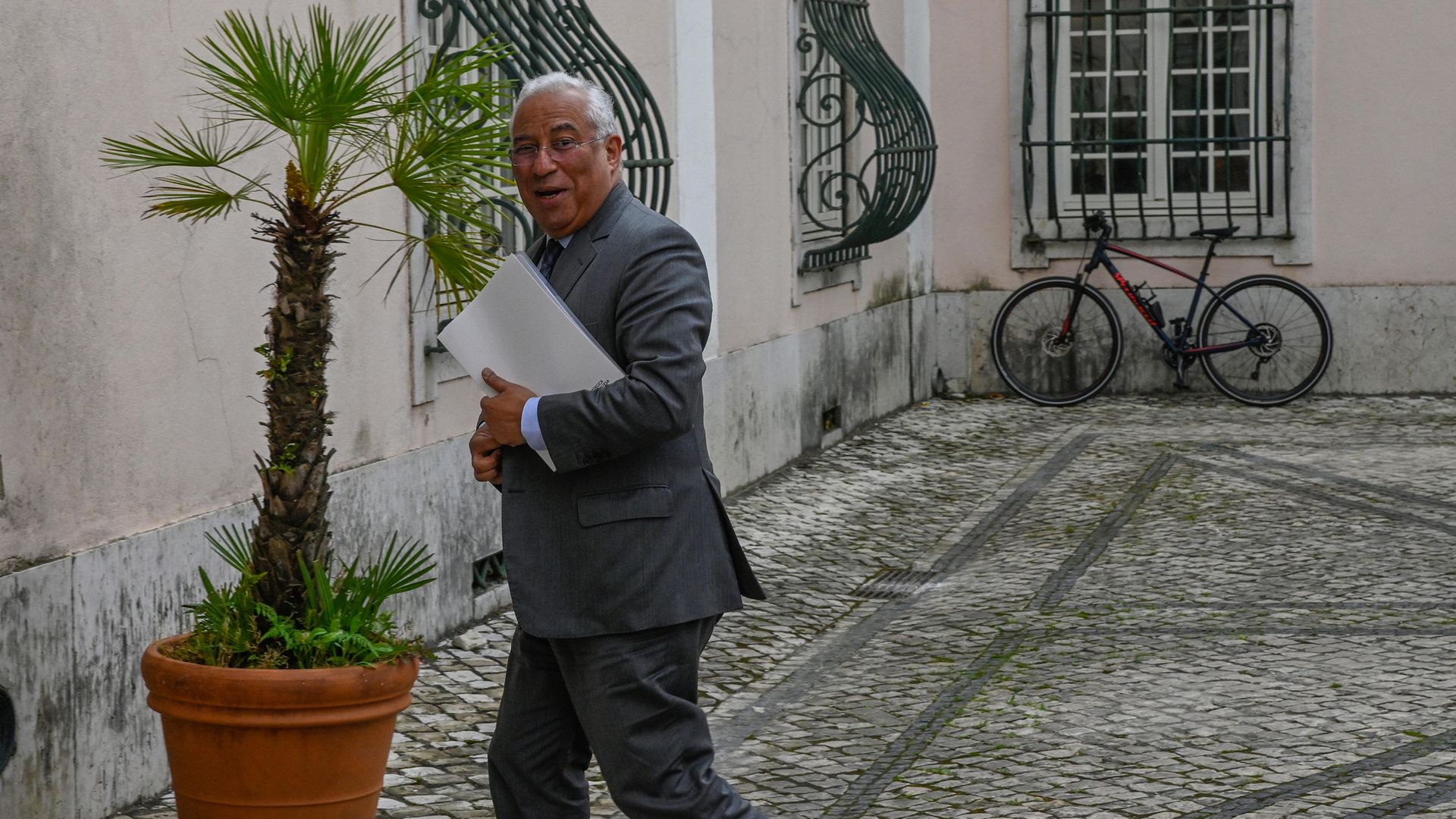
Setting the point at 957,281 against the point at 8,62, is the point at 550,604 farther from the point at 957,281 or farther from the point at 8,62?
the point at 957,281

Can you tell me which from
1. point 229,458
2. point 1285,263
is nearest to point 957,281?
point 1285,263

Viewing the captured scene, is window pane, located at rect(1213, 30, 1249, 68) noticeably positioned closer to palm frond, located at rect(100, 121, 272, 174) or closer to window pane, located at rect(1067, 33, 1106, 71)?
window pane, located at rect(1067, 33, 1106, 71)

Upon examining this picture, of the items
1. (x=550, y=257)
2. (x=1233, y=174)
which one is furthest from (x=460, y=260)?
(x=1233, y=174)

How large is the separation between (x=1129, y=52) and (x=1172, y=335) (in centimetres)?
212

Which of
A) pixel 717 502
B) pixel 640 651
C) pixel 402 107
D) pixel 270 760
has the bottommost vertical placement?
pixel 270 760

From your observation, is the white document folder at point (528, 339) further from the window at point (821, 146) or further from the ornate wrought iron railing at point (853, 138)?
the ornate wrought iron railing at point (853, 138)

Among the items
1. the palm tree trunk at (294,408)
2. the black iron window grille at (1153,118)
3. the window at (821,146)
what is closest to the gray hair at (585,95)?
the palm tree trunk at (294,408)

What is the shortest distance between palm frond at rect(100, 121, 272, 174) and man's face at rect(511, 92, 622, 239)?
0.91 meters

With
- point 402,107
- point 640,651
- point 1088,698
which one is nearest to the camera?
point 640,651

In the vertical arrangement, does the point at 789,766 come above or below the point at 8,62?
below

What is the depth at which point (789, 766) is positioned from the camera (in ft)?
16.5

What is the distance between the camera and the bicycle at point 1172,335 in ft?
41.1

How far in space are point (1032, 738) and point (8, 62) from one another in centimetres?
323

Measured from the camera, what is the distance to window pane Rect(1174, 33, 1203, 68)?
13195 mm
